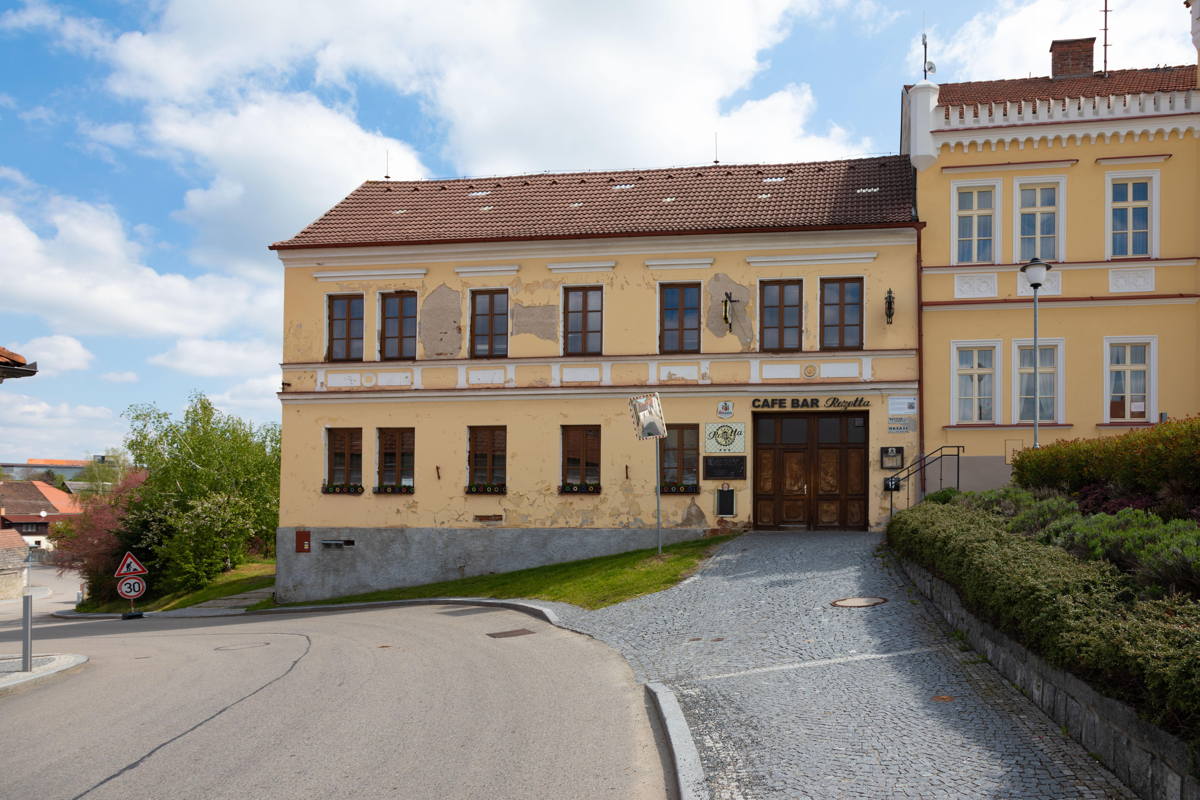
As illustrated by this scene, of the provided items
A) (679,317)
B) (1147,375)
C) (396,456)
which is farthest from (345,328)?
(1147,375)

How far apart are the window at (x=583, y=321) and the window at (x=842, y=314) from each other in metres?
5.38

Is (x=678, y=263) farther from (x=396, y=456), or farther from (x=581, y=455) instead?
(x=396, y=456)

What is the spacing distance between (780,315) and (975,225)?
488 centimetres

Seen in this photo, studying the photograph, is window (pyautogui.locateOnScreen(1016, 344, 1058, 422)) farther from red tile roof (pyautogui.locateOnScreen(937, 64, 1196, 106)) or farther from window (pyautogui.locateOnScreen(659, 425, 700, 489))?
window (pyautogui.locateOnScreen(659, 425, 700, 489))

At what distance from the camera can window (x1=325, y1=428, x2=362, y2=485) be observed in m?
23.4

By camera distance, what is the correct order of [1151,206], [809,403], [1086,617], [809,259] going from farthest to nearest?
1. [809,259]
2. [809,403]
3. [1151,206]
4. [1086,617]

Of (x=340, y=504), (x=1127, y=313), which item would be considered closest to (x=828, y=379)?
(x=1127, y=313)

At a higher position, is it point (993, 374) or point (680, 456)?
point (993, 374)

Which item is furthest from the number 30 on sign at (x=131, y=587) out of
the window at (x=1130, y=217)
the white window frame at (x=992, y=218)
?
the window at (x=1130, y=217)

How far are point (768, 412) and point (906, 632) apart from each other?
1111 centimetres

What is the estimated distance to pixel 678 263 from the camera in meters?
21.9

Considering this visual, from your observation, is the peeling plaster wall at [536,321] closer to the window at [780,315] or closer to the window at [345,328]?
the window at [345,328]

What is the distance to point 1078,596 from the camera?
24.0 feet

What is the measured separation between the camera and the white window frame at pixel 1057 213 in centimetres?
2039
